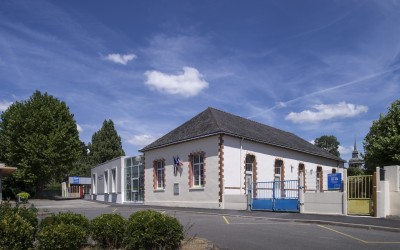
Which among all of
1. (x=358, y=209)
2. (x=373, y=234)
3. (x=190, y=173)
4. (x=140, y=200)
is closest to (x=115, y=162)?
(x=140, y=200)

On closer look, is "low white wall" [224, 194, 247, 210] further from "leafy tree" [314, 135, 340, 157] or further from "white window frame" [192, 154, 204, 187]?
"leafy tree" [314, 135, 340, 157]

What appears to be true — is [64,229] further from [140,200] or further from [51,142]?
[51,142]

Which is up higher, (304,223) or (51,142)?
(51,142)

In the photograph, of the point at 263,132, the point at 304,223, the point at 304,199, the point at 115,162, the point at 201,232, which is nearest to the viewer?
the point at 201,232

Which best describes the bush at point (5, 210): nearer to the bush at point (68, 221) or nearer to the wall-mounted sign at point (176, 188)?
the bush at point (68, 221)

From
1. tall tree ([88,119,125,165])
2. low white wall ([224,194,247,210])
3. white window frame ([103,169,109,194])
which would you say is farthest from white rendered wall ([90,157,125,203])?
tall tree ([88,119,125,165])

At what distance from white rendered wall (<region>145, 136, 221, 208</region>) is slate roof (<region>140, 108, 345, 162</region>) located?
48cm


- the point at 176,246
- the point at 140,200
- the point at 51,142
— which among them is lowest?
the point at 140,200

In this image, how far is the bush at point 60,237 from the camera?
8.16 m

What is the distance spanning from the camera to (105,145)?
219ft

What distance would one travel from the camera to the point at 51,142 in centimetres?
4356

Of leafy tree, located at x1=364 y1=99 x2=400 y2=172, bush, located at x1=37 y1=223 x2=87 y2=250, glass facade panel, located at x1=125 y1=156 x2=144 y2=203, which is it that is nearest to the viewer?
bush, located at x1=37 y1=223 x2=87 y2=250

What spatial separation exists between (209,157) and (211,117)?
3.76 meters

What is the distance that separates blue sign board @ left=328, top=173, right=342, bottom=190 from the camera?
20484mm
